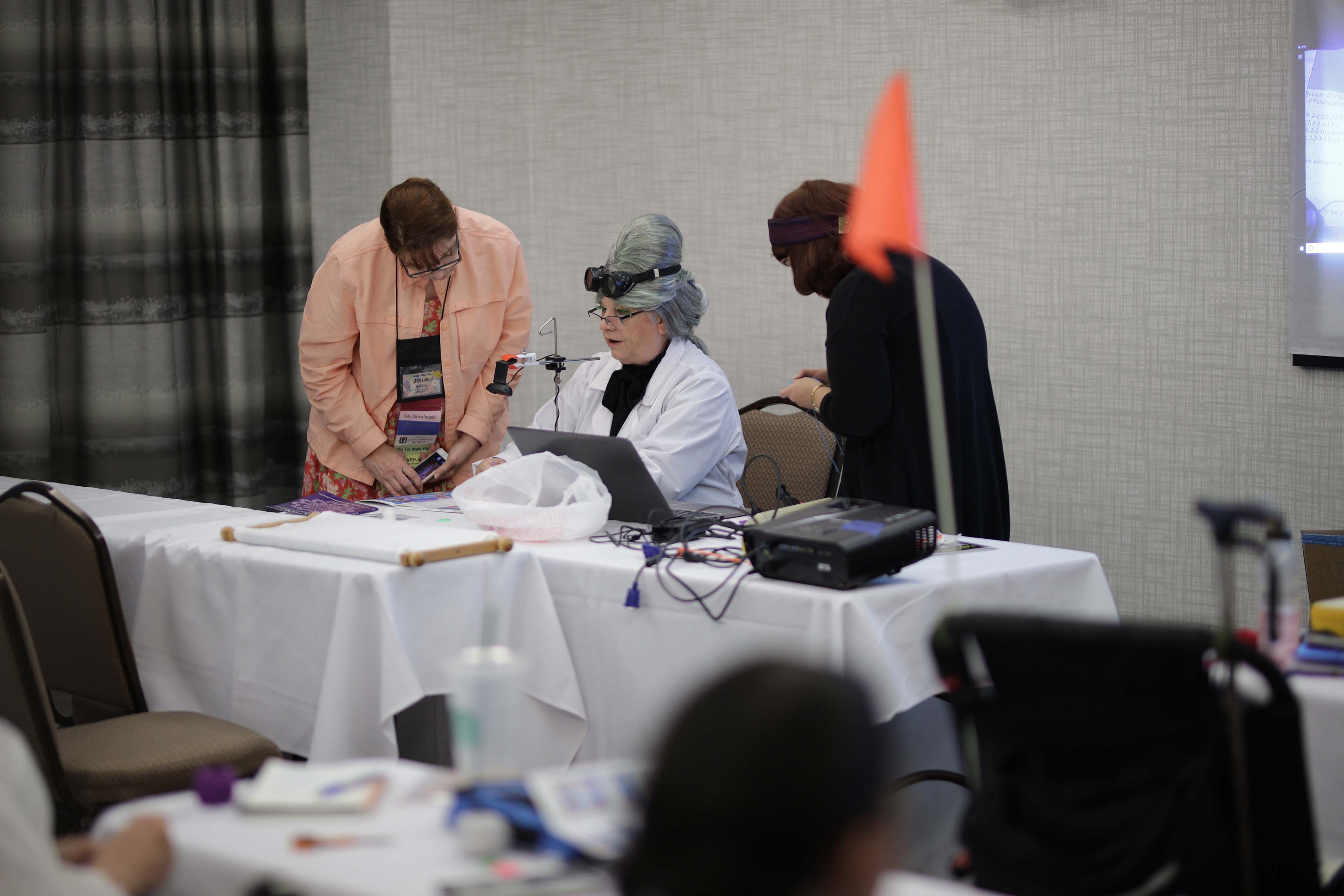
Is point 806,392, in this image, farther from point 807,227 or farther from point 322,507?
point 322,507

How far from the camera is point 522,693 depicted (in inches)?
87.2

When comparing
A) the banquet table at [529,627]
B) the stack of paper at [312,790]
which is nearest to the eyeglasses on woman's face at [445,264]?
the banquet table at [529,627]

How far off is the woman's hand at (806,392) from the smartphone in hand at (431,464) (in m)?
0.93

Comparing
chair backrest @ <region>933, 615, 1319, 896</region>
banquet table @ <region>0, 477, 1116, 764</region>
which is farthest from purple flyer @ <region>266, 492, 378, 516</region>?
chair backrest @ <region>933, 615, 1319, 896</region>

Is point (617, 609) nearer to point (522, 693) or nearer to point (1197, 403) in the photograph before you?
point (522, 693)

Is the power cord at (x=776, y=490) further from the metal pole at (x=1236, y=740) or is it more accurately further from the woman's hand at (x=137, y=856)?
the woman's hand at (x=137, y=856)

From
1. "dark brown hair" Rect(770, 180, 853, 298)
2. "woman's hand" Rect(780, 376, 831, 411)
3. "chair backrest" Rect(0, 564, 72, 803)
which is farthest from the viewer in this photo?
"woman's hand" Rect(780, 376, 831, 411)

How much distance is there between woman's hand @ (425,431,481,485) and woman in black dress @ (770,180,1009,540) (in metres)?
1.04

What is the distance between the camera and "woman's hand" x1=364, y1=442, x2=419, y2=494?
10.5 feet

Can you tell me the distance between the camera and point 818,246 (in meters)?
2.63

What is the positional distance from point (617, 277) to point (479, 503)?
0.71 metres

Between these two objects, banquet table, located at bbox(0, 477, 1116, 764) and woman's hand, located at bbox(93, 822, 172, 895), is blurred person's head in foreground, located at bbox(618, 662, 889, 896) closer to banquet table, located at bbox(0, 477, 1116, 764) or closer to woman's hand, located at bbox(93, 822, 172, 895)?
woman's hand, located at bbox(93, 822, 172, 895)

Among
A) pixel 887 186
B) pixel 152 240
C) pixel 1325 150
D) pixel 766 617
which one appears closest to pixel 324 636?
pixel 766 617

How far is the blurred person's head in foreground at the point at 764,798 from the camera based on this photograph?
0.84 m
